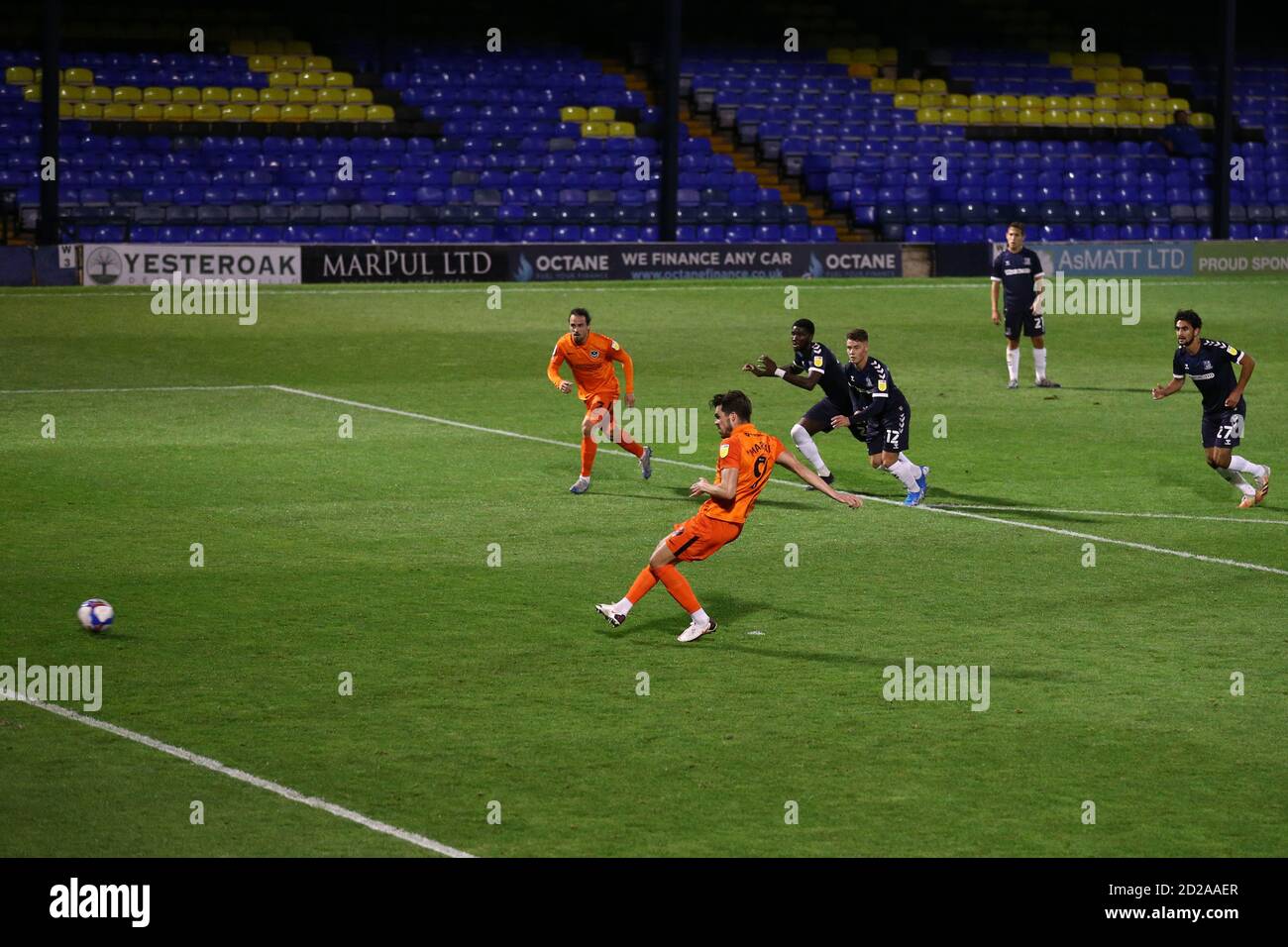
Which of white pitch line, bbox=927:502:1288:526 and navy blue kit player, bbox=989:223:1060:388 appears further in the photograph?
navy blue kit player, bbox=989:223:1060:388

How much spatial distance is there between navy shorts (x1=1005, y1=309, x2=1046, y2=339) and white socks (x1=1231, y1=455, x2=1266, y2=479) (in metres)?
8.34

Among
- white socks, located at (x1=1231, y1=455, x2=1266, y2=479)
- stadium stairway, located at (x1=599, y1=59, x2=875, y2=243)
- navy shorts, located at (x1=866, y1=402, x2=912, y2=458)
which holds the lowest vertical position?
white socks, located at (x1=1231, y1=455, x2=1266, y2=479)

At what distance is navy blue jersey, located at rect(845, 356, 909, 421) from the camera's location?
1886 cm

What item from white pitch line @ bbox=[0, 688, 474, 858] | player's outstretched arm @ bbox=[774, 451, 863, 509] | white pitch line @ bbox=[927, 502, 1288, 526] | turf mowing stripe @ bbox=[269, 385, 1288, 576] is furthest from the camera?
white pitch line @ bbox=[927, 502, 1288, 526]

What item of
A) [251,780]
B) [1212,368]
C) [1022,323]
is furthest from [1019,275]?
[251,780]

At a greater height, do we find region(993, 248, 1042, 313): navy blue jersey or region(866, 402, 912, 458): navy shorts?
region(993, 248, 1042, 313): navy blue jersey

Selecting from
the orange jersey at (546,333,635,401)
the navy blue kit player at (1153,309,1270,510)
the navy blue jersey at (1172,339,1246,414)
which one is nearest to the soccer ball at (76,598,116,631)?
the orange jersey at (546,333,635,401)

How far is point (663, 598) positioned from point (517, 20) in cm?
3882

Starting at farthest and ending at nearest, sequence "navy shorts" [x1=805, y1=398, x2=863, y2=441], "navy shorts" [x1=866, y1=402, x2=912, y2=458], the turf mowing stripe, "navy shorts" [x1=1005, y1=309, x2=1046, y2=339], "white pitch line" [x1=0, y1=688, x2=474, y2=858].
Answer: "navy shorts" [x1=1005, y1=309, x2=1046, y2=339], "navy shorts" [x1=805, y1=398, x2=863, y2=441], "navy shorts" [x1=866, y1=402, x2=912, y2=458], the turf mowing stripe, "white pitch line" [x1=0, y1=688, x2=474, y2=858]

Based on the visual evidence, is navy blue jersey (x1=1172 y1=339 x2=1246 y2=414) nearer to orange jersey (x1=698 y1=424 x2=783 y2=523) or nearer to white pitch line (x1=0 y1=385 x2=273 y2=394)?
orange jersey (x1=698 y1=424 x2=783 y2=523)

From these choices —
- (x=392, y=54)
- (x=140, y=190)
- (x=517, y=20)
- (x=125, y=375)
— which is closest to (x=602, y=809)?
(x=125, y=375)

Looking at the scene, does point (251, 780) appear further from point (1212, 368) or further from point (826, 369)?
point (1212, 368)

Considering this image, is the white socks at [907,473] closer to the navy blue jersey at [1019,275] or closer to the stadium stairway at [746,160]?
the navy blue jersey at [1019,275]

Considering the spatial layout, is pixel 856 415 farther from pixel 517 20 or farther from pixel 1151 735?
pixel 517 20
